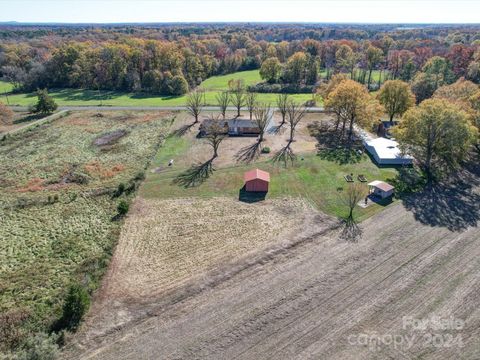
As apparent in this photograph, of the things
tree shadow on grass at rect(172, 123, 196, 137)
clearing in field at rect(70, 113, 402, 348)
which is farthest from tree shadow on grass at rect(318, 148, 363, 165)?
tree shadow on grass at rect(172, 123, 196, 137)

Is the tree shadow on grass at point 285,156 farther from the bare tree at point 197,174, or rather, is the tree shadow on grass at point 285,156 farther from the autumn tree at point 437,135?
the autumn tree at point 437,135

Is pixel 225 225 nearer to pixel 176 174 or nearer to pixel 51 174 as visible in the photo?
pixel 176 174

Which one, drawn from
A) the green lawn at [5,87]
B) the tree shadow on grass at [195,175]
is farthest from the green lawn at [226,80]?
the green lawn at [5,87]

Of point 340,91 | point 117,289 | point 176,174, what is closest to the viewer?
point 117,289

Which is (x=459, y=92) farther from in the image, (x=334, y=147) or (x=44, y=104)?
(x=44, y=104)

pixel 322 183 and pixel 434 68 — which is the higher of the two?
pixel 434 68

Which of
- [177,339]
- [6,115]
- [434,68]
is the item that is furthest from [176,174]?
[434,68]
